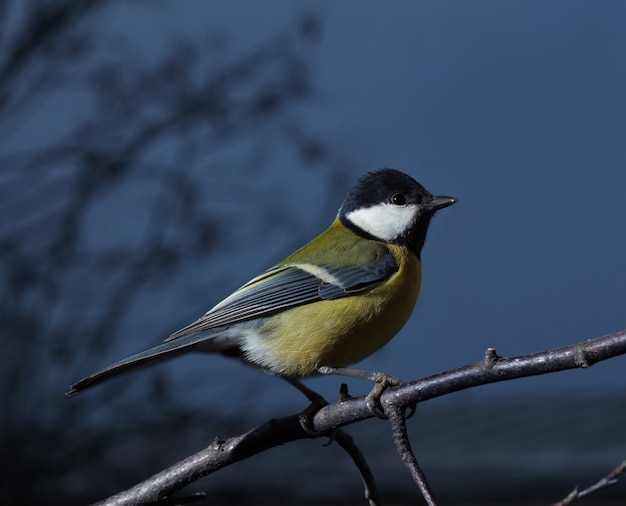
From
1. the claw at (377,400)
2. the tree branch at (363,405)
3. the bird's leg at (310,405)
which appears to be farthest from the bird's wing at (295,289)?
the claw at (377,400)

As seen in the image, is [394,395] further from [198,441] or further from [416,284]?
[198,441]

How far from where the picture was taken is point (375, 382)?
1.10 metres

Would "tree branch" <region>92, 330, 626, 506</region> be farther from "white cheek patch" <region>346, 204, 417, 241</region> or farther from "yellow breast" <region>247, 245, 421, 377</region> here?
"white cheek patch" <region>346, 204, 417, 241</region>

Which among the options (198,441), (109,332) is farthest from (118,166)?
(198,441)

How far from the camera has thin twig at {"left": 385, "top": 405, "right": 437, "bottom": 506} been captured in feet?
2.70

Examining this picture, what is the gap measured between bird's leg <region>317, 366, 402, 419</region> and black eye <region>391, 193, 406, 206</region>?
36 cm

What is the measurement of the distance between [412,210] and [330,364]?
33 cm

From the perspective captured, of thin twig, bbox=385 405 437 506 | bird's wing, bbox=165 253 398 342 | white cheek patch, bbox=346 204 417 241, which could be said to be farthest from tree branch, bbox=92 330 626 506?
white cheek patch, bbox=346 204 417 241

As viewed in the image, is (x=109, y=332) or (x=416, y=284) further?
(x=109, y=332)

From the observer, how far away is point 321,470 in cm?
279

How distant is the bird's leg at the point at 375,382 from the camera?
38.6 inches

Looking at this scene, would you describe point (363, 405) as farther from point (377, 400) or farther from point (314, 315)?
point (314, 315)

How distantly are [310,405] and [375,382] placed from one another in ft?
0.47

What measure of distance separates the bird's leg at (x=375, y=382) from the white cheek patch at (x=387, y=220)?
0.33m
